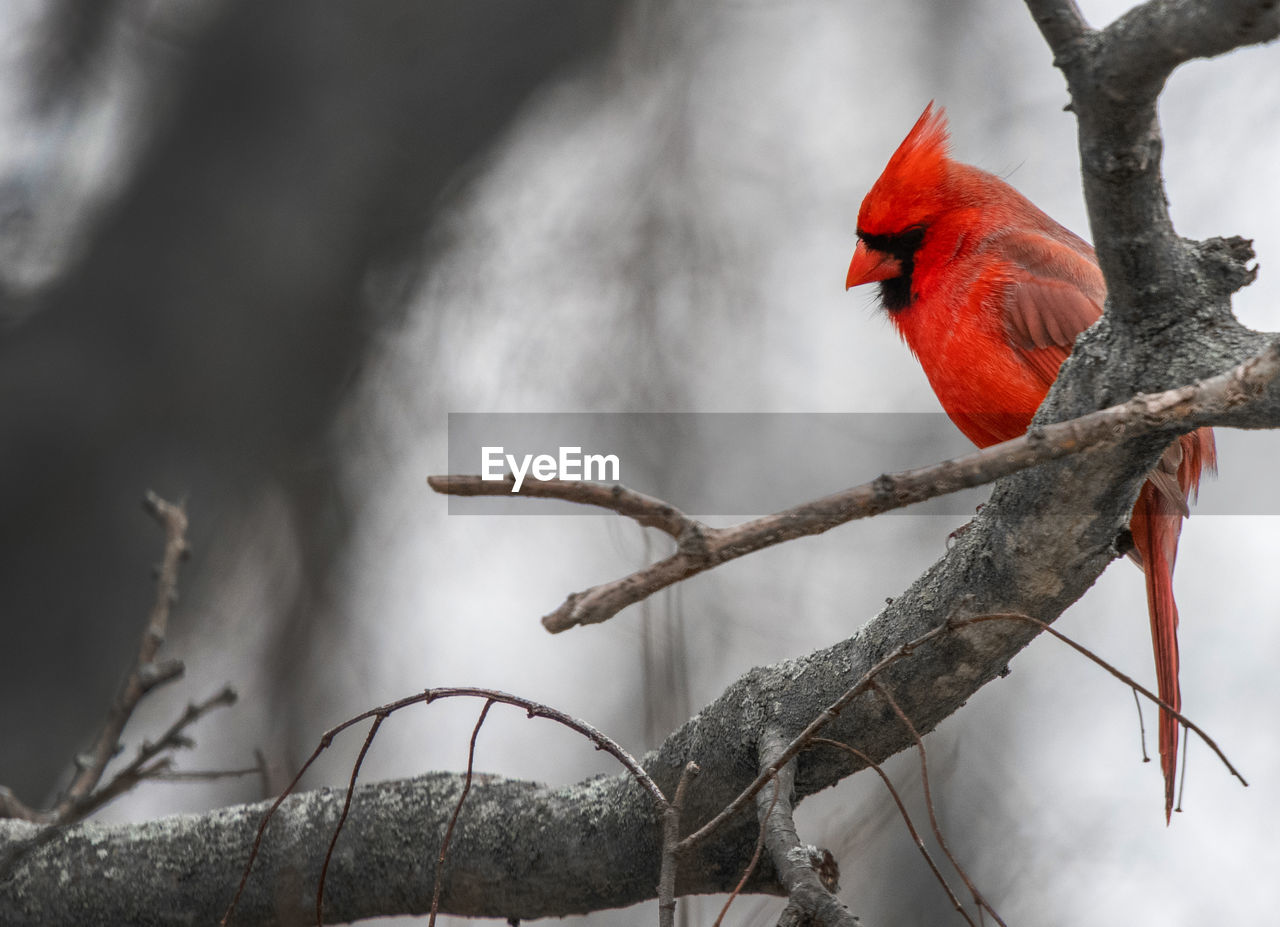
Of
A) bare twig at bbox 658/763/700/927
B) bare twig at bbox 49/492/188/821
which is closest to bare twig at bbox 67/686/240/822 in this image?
bare twig at bbox 49/492/188/821

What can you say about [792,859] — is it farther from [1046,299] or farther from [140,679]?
[1046,299]

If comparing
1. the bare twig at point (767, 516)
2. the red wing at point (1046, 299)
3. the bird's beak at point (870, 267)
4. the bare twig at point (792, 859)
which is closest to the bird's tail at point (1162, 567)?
the red wing at point (1046, 299)

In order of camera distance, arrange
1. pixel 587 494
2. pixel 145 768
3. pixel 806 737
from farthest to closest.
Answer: pixel 145 768, pixel 806 737, pixel 587 494

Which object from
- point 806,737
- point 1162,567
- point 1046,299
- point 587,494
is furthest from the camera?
point 1046,299

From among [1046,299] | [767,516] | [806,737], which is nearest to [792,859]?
[806,737]

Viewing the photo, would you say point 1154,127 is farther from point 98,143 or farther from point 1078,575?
point 98,143

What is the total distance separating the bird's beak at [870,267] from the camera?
8.06 ft

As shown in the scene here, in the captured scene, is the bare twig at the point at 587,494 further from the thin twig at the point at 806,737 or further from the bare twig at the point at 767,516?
the thin twig at the point at 806,737

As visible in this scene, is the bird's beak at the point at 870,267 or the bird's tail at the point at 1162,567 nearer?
the bird's tail at the point at 1162,567

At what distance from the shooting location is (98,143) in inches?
111

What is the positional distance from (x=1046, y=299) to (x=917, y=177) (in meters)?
0.48

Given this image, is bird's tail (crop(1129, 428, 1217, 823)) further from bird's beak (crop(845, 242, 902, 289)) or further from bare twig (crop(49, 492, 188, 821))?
bare twig (crop(49, 492, 188, 821))

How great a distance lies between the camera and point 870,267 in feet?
8.15

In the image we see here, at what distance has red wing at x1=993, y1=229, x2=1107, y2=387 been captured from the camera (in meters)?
2.06
